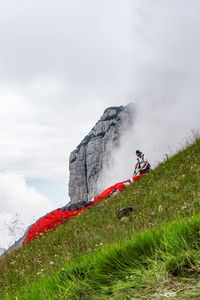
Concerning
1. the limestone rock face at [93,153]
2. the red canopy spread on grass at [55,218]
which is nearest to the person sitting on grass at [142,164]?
the red canopy spread on grass at [55,218]

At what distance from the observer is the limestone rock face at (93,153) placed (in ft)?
511

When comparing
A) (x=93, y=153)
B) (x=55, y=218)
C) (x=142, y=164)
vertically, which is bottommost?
(x=55, y=218)

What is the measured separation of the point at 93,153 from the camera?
162000 mm

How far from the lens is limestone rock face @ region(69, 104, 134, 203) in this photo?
511ft

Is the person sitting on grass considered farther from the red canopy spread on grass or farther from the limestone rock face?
the limestone rock face

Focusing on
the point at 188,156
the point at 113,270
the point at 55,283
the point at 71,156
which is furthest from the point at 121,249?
the point at 71,156

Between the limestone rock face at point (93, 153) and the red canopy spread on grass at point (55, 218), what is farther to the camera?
the limestone rock face at point (93, 153)

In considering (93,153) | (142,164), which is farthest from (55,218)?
(93,153)

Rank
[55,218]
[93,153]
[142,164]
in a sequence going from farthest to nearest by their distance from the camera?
[93,153], [142,164], [55,218]

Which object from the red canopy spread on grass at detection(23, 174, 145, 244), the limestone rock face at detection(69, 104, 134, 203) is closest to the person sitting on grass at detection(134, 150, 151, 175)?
the red canopy spread on grass at detection(23, 174, 145, 244)

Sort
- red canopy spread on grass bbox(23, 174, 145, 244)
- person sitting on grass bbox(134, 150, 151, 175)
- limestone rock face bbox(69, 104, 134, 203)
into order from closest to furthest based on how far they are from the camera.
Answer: red canopy spread on grass bbox(23, 174, 145, 244), person sitting on grass bbox(134, 150, 151, 175), limestone rock face bbox(69, 104, 134, 203)

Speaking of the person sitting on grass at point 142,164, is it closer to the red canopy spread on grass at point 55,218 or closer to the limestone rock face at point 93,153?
the red canopy spread on grass at point 55,218

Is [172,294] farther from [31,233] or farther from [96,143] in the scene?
[96,143]

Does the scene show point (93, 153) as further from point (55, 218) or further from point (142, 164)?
point (55, 218)
